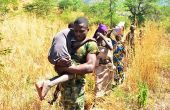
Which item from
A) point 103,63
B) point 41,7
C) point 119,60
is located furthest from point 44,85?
point 41,7

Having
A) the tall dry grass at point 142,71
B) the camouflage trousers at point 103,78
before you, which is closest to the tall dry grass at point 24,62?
the camouflage trousers at point 103,78

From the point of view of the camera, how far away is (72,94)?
369 centimetres

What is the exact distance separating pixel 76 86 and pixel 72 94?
0.09m

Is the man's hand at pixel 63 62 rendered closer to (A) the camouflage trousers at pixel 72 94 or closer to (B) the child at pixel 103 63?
(A) the camouflage trousers at pixel 72 94

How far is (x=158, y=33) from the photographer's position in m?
6.64

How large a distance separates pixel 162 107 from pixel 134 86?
64 cm

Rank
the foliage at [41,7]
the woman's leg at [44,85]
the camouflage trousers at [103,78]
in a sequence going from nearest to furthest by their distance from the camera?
the woman's leg at [44,85] < the camouflage trousers at [103,78] < the foliage at [41,7]

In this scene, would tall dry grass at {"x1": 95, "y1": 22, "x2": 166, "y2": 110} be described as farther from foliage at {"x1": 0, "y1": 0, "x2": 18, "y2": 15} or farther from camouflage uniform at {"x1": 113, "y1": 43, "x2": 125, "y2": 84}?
foliage at {"x1": 0, "y1": 0, "x2": 18, "y2": 15}

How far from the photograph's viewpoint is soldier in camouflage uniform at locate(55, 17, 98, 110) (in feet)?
11.5

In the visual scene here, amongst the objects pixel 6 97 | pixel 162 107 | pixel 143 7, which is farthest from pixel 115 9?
pixel 6 97

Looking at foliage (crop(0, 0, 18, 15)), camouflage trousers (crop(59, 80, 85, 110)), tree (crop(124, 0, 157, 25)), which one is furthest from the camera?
tree (crop(124, 0, 157, 25))

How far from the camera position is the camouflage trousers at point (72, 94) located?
367cm

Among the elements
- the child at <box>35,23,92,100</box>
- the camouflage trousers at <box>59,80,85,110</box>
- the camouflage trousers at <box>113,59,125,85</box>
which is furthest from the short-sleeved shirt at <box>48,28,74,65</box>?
the camouflage trousers at <box>113,59,125,85</box>

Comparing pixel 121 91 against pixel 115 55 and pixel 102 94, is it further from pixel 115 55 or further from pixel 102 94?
pixel 115 55
